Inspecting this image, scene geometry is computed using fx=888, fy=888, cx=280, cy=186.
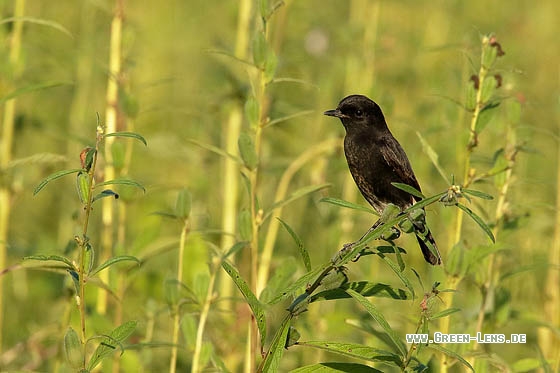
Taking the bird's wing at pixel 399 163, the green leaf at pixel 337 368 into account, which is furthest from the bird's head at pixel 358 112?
the green leaf at pixel 337 368

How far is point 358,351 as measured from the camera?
268cm

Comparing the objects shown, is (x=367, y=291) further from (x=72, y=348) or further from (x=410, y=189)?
(x=72, y=348)

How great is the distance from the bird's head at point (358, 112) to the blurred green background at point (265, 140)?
1.23ft

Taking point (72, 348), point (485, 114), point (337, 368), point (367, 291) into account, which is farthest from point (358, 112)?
point (72, 348)

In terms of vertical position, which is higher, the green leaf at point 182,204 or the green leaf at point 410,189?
the green leaf at point 182,204

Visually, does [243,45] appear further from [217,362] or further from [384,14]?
[384,14]

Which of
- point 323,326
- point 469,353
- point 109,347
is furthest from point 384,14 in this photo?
point 109,347

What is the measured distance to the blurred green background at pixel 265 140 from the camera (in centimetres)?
432

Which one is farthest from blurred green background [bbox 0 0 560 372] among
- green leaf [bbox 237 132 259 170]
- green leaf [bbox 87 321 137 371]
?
green leaf [bbox 87 321 137 371]

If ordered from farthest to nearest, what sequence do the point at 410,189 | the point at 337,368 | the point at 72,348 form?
the point at 337,368, the point at 72,348, the point at 410,189

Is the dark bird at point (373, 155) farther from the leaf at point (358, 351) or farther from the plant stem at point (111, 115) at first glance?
the leaf at point (358, 351)

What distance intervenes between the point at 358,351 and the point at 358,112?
1.61 metres

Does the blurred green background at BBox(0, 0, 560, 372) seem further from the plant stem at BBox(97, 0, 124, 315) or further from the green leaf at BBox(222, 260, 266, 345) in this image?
the green leaf at BBox(222, 260, 266, 345)

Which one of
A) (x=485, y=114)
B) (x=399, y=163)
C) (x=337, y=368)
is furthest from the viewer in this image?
(x=399, y=163)
